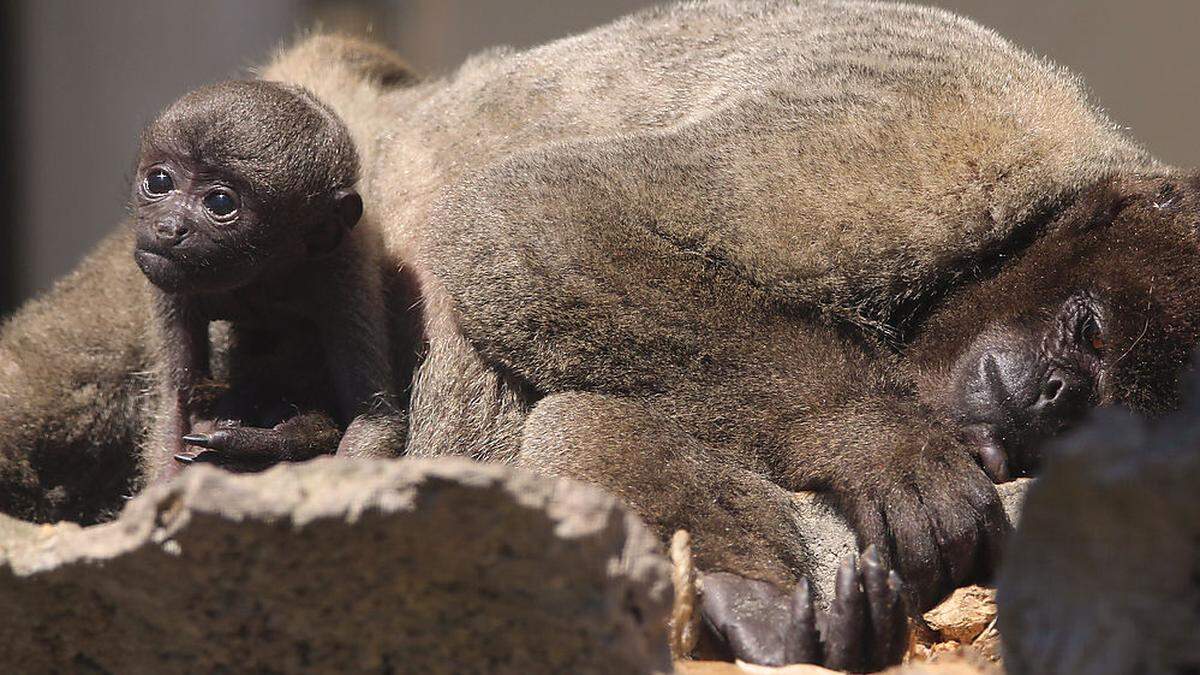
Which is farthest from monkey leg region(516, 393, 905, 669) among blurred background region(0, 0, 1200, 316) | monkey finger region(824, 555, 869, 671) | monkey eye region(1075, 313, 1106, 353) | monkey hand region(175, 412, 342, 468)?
blurred background region(0, 0, 1200, 316)

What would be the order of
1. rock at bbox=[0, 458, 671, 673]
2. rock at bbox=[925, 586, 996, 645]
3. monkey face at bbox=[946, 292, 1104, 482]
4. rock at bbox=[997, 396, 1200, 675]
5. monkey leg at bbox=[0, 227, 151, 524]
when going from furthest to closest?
monkey leg at bbox=[0, 227, 151, 524] → monkey face at bbox=[946, 292, 1104, 482] → rock at bbox=[925, 586, 996, 645] → rock at bbox=[0, 458, 671, 673] → rock at bbox=[997, 396, 1200, 675]

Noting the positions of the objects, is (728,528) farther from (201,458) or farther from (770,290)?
(201,458)

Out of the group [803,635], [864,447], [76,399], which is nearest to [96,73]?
[76,399]

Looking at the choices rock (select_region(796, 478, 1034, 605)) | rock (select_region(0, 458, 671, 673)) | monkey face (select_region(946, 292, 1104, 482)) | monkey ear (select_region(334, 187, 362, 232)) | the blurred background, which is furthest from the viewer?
the blurred background

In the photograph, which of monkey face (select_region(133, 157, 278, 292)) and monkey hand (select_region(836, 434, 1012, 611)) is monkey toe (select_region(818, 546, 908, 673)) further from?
monkey face (select_region(133, 157, 278, 292))

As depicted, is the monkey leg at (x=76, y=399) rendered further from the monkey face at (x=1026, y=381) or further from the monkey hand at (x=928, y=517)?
the monkey face at (x=1026, y=381)

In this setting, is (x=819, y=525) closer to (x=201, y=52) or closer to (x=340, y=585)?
(x=340, y=585)

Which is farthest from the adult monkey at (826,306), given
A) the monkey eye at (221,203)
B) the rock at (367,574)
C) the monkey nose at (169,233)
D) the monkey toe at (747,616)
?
the rock at (367,574)
